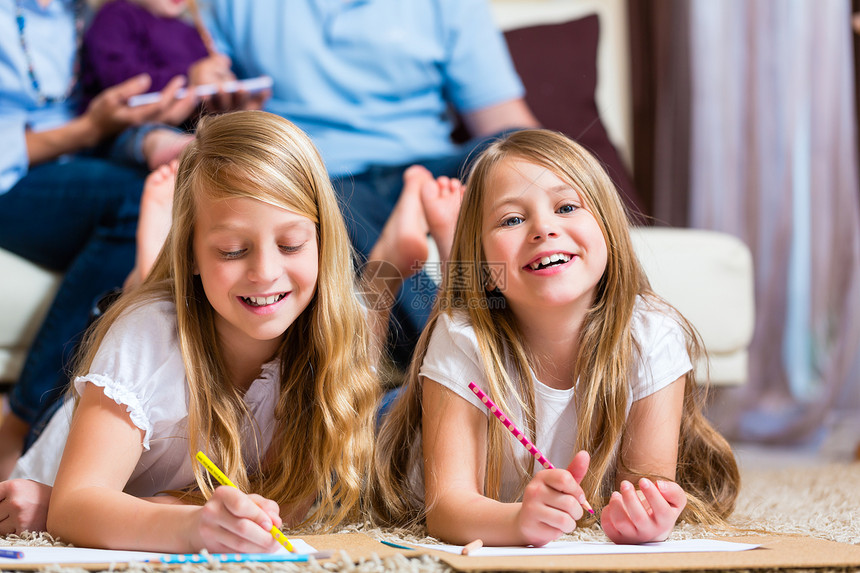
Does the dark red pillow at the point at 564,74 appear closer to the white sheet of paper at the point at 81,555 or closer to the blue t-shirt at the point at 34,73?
the blue t-shirt at the point at 34,73

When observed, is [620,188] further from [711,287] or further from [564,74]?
[564,74]

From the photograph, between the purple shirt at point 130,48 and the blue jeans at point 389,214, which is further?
the purple shirt at point 130,48

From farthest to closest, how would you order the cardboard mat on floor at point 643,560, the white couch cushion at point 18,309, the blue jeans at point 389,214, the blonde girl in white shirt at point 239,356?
1. the white couch cushion at point 18,309
2. the blue jeans at point 389,214
3. the blonde girl in white shirt at point 239,356
4. the cardboard mat on floor at point 643,560

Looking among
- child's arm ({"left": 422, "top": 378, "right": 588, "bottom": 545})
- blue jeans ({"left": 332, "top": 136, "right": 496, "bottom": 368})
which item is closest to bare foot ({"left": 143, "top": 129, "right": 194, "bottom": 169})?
blue jeans ({"left": 332, "top": 136, "right": 496, "bottom": 368})

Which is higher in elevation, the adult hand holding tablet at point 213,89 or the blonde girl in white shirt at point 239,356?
the adult hand holding tablet at point 213,89

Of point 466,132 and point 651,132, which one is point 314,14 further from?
point 651,132

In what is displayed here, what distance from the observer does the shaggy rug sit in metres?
0.62

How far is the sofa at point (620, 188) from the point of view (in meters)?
1.28

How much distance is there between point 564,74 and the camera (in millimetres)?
1723

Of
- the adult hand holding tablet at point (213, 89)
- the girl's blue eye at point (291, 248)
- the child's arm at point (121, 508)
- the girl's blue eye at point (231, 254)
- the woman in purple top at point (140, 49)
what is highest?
the woman in purple top at point (140, 49)

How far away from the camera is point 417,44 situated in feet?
5.21

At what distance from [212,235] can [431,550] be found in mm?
389

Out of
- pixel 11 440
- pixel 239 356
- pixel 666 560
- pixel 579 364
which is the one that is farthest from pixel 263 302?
pixel 11 440

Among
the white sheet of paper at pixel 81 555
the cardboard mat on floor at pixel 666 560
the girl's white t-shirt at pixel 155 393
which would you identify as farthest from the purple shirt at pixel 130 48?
the cardboard mat on floor at pixel 666 560
